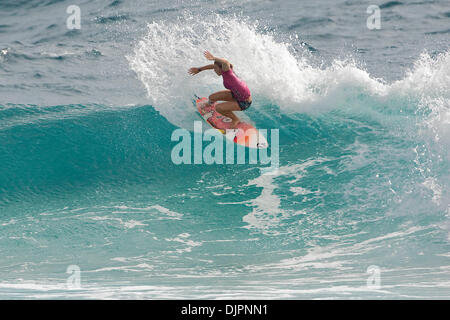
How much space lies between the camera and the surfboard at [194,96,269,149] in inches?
354

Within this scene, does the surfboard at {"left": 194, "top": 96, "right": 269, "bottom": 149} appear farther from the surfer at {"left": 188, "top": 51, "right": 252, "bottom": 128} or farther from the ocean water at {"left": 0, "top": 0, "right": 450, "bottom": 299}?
the ocean water at {"left": 0, "top": 0, "right": 450, "bottom": 299}

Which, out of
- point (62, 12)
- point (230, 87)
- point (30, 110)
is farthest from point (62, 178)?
point (62, 12)

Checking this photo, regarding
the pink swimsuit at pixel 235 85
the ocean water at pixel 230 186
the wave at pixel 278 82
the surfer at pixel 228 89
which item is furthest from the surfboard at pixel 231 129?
the pink swimsuit at pixel 235 85

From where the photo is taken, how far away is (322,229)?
770 cm

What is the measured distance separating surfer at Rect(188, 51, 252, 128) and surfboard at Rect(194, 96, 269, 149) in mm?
204

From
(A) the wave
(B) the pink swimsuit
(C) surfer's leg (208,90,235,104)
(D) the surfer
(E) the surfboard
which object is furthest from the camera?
(A) the wave

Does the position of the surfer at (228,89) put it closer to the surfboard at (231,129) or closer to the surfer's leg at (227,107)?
the surfer's leg at (227,107)

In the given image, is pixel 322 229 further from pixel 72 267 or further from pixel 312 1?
pixel 312 1

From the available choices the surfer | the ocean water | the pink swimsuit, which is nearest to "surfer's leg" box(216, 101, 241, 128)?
the surfer

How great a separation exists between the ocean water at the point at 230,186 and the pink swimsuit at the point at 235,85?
62.1 inches

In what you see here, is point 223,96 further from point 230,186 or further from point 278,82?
point 278,82

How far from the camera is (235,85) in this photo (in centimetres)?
805

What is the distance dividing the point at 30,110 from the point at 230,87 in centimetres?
564

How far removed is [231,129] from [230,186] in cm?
105
